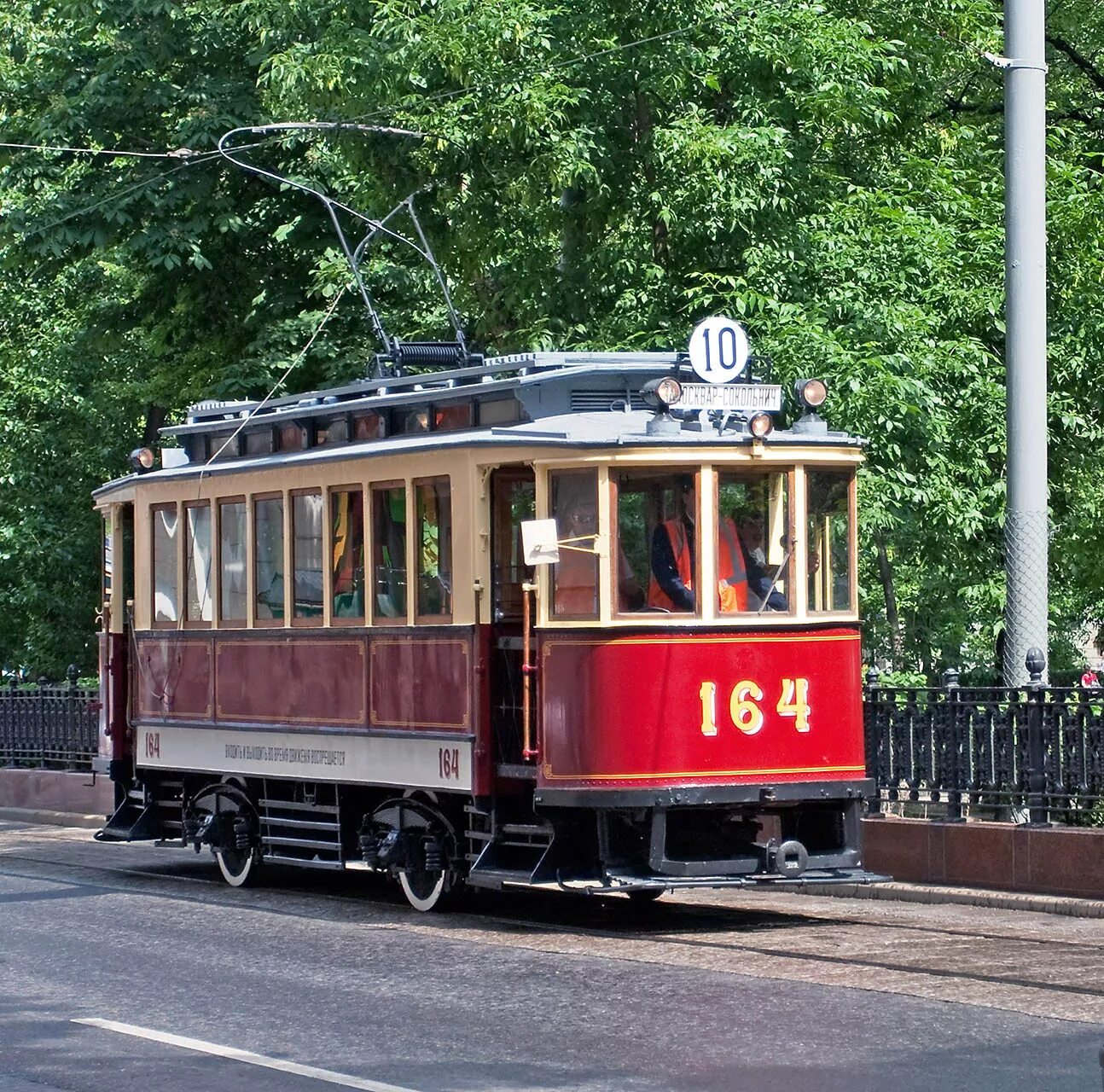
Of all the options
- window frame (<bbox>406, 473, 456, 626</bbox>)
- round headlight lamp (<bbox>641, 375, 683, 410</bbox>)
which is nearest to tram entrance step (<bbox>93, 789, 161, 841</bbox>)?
window frame (<bbox>406, 473, 456, 626</bbox>)

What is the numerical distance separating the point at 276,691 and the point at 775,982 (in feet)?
→ 18.6

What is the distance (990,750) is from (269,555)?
16.4 ft

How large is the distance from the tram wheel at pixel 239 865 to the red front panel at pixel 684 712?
3.87m

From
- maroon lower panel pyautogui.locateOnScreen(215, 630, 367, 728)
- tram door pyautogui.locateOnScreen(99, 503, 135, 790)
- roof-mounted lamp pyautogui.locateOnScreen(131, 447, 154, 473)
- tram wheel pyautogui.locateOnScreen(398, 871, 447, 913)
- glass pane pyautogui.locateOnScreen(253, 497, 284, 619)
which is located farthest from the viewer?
tram door pyautogui.locateOnScreen(99, 503, 135, 790)

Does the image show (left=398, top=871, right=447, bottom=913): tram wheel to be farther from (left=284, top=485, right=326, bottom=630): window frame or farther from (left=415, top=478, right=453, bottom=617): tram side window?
(left=284, top=485, right=326, bottom=630): window frame

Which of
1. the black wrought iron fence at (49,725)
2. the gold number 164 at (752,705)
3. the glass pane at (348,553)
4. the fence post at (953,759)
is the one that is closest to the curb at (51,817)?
the black wrought iron fence at (49,725)

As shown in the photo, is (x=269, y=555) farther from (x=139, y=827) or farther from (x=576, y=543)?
(x=576, y=543)

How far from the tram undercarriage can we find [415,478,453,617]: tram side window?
1196 millimetres

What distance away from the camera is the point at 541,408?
44.7 feet

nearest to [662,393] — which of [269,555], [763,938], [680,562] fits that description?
[680,562]

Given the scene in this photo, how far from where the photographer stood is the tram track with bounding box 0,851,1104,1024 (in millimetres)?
10445

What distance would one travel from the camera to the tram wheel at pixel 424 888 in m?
14.1

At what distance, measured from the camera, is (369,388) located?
15078 mm

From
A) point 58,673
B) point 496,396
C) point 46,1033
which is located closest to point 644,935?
point 496,396
